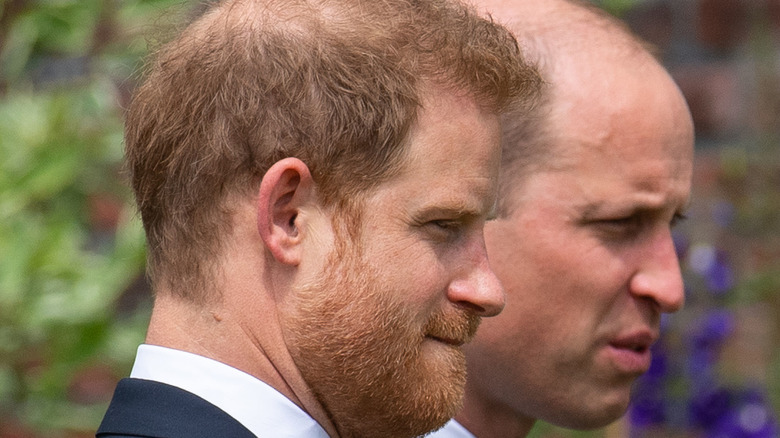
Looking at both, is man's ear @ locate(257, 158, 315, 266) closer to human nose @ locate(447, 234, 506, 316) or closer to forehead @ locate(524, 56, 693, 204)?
human nose @ locate(447, 234, 506, 316)

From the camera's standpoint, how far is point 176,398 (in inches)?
51.3

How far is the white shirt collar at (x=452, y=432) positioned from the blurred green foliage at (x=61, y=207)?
0.73 m

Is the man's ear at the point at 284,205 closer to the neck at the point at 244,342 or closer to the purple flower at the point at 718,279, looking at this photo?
the neck at the point at 244,342

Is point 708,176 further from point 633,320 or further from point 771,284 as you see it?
point 633,320

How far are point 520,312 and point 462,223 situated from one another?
19.6 inches

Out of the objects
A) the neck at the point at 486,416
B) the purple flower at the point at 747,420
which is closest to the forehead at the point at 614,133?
the neck at the point at 486,416

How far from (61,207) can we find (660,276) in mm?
1247

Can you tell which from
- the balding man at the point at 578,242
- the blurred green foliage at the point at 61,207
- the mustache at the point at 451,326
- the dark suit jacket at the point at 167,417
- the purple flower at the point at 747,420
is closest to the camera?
the dark suit jacket at the point at 167,417

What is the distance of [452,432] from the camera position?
190 cm

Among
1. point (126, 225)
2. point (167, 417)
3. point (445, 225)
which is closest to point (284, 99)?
point (445, 225)

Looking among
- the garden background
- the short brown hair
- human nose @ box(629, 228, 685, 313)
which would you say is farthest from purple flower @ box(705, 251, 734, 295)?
the short brown hair

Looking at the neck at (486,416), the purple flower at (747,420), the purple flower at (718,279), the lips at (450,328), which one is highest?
the lips at (450,328)

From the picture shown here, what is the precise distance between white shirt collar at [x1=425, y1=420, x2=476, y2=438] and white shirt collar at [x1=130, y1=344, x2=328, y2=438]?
569mm

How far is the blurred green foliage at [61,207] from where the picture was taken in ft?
7.43
